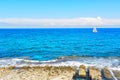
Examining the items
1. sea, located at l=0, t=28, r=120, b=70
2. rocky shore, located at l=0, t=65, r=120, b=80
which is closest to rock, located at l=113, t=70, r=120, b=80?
rocky shore, located at l=0, t=65, r=120, b=80

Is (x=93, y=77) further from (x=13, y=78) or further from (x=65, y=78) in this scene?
(x=13, y=78)

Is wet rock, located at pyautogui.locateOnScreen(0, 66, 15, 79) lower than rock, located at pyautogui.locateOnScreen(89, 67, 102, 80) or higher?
lower

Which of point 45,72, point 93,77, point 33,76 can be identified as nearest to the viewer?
point 93,77

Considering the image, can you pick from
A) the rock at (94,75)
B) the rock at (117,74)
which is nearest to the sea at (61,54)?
the rock at (117,74)

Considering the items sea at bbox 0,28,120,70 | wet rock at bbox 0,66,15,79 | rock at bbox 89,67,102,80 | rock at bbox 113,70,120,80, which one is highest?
rock at bbox 89,67,102,80

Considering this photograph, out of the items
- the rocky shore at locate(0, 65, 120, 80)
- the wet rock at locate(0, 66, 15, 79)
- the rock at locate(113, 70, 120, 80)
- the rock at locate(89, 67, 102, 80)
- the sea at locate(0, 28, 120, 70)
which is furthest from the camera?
the sea at locate(0, 28, 120, 70)

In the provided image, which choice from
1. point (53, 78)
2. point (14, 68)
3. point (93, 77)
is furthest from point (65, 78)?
point (14, 68)

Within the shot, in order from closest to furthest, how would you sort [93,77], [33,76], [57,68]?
1. [93,77]
2. [33,76]
3. [57,68]

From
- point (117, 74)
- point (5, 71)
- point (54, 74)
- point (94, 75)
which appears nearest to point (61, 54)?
point (5, 71)

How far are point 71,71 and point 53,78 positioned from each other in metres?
3.34

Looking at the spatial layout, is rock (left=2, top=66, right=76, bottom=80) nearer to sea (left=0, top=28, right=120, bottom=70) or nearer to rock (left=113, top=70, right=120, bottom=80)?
rock (left=113, top=70, right=120, bottom=80)

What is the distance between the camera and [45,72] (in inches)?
1064

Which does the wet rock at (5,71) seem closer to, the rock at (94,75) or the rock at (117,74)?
the rock at (94,75)

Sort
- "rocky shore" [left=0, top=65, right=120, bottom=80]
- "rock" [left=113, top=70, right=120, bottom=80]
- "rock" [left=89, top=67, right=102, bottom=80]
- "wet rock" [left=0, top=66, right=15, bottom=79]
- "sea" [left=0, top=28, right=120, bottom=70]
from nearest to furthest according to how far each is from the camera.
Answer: "rock" [left=89, top=67, right=102, bottom=80] → "rocky shore" [left=0, top=65, right=120, bottom=80] → "rock" [left=113, top=70, right=120, bottom=80] → "wet rock" [left=0, top=66, right=15, bottom=79] → "sea" [left=0, top=28, right=120, bottom=70]
